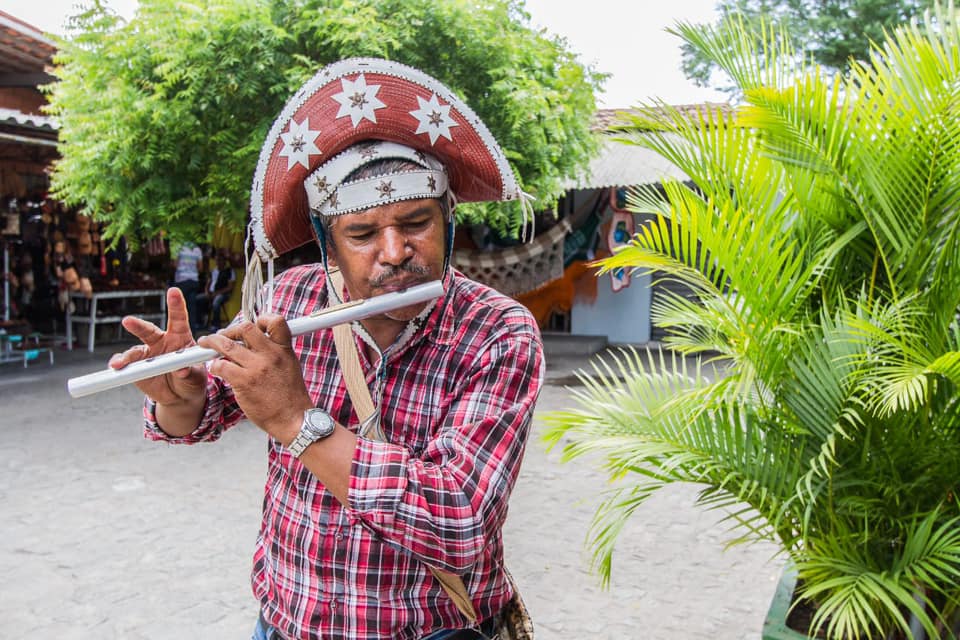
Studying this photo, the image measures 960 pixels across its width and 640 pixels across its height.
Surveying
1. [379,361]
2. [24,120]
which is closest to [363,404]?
[379,361]

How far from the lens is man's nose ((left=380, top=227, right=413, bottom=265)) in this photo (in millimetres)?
1293

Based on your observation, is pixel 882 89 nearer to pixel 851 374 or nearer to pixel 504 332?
pixel 851 374

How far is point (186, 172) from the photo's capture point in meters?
5.80

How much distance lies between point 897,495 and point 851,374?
18.8 inches

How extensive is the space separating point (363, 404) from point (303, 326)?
170 millimetres

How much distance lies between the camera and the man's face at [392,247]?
→ 130cm

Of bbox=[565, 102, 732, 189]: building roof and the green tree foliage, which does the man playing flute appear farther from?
bbox=[565, 102, 732, 189]: building roof

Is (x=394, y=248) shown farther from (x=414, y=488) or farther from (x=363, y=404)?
(x=414, y=488)

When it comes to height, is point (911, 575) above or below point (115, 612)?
above

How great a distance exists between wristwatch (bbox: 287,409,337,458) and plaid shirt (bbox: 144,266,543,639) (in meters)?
0.06

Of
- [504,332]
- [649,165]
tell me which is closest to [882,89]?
[504,332]

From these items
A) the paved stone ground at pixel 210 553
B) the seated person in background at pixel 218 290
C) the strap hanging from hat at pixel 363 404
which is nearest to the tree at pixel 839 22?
the seated person in background at pixel 218 290

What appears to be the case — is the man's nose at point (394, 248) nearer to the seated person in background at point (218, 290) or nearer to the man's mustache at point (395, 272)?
the man's mustache at point (395, 272)

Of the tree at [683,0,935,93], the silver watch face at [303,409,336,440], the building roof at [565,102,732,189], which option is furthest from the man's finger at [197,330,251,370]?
the tree at [683,0,935,93]
